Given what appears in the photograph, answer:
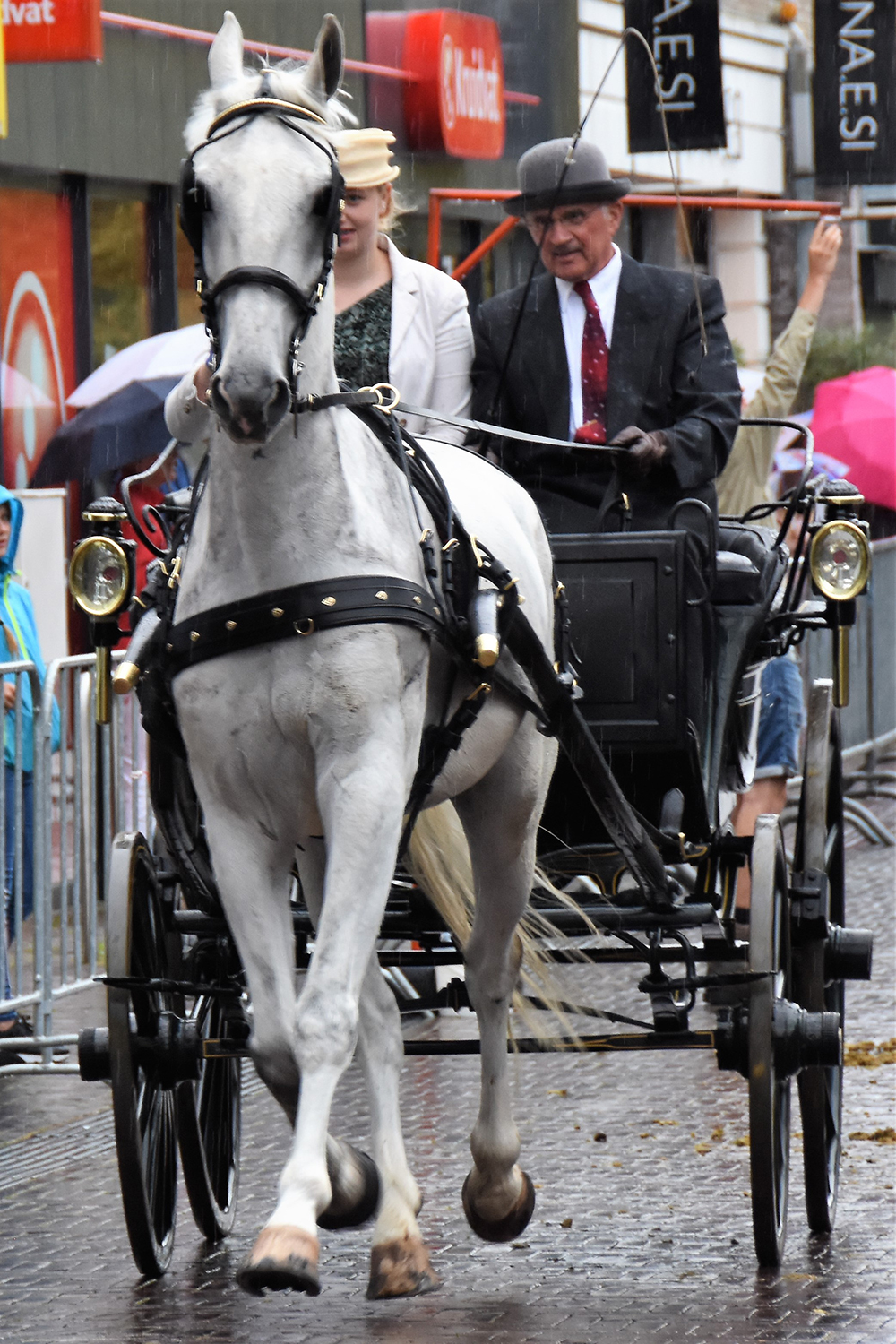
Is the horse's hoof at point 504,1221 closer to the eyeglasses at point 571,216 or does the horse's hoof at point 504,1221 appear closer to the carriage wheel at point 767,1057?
the carriage wheel at point 767,1057

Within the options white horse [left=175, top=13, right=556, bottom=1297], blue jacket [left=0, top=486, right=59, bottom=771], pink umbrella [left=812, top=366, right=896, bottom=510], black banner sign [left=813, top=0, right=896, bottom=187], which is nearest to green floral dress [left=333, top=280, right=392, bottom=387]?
white horse [left=175, top=13, right=556, bottom=1297]

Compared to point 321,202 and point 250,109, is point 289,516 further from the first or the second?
point 250,109

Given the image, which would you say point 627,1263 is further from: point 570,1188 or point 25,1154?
point 25,1154

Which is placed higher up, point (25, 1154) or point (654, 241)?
point (654, 241)

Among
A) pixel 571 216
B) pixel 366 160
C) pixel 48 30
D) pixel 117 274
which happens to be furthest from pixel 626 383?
pixel 117 274

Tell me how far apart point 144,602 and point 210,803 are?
25.1 inches

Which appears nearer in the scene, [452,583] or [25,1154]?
[452,583]

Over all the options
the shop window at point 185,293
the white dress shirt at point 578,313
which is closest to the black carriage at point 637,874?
the white dress shirt at point 578,313

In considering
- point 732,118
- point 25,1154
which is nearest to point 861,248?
point 732,118

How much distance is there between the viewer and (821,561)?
18.7 ft

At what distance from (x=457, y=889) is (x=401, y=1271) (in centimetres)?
117

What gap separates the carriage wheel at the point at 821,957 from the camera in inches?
208

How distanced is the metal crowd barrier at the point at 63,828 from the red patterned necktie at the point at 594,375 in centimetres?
240

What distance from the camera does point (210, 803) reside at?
4.16 meters
